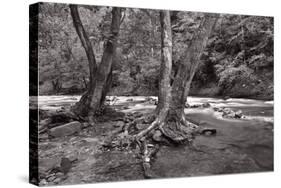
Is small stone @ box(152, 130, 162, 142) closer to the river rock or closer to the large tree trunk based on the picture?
the large tree trunk

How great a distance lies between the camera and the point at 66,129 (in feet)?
21.1

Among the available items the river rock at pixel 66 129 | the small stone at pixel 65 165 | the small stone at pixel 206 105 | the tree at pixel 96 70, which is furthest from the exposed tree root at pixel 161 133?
the small stone at pixel 65 165

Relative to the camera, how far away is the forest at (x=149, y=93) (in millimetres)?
6340

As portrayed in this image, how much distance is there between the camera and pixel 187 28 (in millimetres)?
7141

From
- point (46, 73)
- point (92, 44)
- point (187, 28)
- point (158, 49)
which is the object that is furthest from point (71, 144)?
point (187, 28)

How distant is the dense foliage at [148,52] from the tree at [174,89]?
95 millimetres

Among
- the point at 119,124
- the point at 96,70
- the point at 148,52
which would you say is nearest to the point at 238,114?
the point at 148,52

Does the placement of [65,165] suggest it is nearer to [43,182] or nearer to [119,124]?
[43,182]

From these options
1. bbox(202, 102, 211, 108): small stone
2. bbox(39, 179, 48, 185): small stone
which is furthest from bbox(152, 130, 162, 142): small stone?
bbox(39, 179, 48, 185): small stone

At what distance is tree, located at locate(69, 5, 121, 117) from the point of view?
654cm

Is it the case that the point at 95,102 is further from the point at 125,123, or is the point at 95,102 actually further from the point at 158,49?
the point at 158,49

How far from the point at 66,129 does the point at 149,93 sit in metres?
1.40

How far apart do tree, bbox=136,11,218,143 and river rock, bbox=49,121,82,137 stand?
38.1 inches

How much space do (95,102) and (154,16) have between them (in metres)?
1.61
